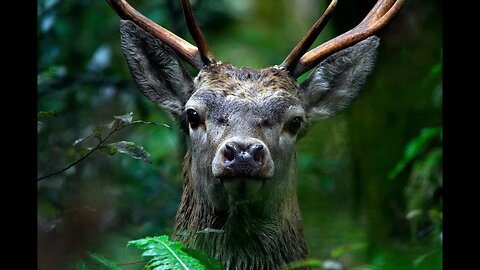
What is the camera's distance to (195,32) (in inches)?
206

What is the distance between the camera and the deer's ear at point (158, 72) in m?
5.41

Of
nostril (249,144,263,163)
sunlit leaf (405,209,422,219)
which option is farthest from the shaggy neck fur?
sunlit leaf (405,209,422,219)

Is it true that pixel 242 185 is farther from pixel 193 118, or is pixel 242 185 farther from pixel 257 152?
pixel 193 118

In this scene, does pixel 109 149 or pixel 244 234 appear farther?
pixel 244 234

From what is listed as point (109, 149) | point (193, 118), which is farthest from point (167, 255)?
point (193, 118)

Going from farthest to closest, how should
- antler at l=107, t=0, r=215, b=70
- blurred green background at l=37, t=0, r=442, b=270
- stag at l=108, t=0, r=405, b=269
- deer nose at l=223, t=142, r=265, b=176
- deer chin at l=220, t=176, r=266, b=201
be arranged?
1. blurred green background at l=37, t=0, r=442, b=270
2. antler at l=107, t=0, r=215, b=70
3. stag at l=108, t=0, r=405, b=269
4. deer chin at l=220, t=176, r=266, b=201
5. deer nose at l=223, t=142, r=265, b=176

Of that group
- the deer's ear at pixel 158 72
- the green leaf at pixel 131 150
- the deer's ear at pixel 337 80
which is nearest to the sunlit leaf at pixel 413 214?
the deer's ear at pixel 337 80

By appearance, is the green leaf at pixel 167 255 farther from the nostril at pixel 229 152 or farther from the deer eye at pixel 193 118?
the deer eye at pixel 193 118

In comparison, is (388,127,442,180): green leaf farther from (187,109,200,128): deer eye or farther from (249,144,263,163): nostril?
(249,144,263,163): nostril

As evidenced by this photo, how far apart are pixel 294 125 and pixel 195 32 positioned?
734 mm

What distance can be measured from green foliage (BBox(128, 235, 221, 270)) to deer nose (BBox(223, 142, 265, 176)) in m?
0.60

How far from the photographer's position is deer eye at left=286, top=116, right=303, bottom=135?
5141 millimetres
